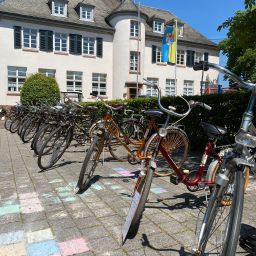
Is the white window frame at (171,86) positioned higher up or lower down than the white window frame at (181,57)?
lower down

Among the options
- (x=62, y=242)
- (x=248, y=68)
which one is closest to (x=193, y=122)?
(x=62, y=242)

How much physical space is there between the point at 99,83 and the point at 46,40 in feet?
19.7

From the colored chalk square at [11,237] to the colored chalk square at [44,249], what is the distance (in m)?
0.19

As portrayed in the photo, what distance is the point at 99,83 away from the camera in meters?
29.6

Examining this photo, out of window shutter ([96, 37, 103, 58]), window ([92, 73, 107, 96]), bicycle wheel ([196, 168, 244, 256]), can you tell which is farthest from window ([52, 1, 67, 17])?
bicycle wheel ([196, 168, 244, 256])

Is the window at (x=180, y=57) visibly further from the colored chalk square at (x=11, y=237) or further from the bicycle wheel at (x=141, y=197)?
the colored chalk square at (x=11, y=237)

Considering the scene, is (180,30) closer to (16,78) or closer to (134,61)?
(134,61)

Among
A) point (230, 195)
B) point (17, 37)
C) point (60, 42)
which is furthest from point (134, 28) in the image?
point (230, 195)

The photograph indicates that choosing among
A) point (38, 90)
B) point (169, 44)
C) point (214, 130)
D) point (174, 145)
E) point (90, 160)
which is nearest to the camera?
point (214, 130)

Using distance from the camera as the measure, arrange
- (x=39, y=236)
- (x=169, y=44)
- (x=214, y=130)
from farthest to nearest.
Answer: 1. (x=169, y=44)
2. (x=214, y=130)
3. (x=39, y=236)

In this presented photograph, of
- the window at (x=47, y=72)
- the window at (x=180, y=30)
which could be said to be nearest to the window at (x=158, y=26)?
the window at (x=180, y=30)

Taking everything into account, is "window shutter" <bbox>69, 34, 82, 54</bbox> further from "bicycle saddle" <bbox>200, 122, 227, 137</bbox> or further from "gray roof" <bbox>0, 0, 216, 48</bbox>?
"bicycle saddle" <bbox>200, 122, 227, 137</bbox>

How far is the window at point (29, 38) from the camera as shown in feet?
84.9

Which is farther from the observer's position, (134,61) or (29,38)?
(134,61)
